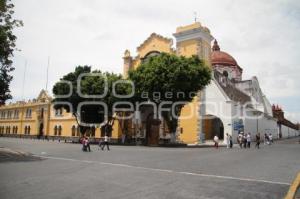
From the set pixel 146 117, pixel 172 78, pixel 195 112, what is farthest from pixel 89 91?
pixel 195 112

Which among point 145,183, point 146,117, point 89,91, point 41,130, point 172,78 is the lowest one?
point 145,183

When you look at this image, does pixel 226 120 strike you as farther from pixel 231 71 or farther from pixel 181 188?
pixel 181 188

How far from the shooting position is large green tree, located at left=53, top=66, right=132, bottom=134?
1618 inches

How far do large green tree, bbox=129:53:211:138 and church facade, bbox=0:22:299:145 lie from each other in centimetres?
538

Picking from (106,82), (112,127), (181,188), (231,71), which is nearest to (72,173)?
(181,188)

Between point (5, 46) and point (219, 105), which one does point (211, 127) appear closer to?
point (219, 105)

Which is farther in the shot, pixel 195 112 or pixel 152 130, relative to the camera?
pixel 152 130

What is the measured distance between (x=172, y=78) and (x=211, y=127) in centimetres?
1689

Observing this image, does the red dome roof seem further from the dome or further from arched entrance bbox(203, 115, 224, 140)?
arched entrance bbox(203, 115, 224, 140)

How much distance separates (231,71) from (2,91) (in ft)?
157

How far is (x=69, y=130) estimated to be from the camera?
57.8 metres

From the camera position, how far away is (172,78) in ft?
106

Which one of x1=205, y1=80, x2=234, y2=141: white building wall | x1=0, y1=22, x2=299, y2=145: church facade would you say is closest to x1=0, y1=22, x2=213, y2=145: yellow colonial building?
x1=0, y1=22, x2=299, y2=145: church facade

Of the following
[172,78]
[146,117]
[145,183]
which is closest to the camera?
[145,183]
